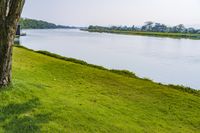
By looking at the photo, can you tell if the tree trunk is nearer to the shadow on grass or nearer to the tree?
the tree

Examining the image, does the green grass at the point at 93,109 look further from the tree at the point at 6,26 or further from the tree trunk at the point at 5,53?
the tree at the point at 6,26

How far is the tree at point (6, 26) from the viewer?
266 inches

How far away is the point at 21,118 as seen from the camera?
5770 mm

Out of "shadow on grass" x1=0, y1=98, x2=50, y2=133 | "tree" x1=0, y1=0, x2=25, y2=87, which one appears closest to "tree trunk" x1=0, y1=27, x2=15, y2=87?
"tree" x1=0, y1=0, x2=25, y2=87

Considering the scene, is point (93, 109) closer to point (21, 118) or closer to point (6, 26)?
point (21, 118)

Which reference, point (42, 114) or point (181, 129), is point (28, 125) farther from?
point (181, 129)

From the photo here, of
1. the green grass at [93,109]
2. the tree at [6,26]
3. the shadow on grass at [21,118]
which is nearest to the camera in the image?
the shadow on grass at [21,118]

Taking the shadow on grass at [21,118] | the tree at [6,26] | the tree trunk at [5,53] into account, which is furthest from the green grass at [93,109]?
the tree at [6,26]

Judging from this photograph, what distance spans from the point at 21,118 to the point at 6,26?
7.20ft

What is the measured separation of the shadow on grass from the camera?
17.8 ft

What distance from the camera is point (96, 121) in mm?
6238

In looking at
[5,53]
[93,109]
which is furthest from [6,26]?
[93,109]

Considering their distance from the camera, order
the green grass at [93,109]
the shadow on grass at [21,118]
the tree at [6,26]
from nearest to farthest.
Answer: the shadow on grass at [21,118] → the green grass at [93,109] → the tree at [6,26]

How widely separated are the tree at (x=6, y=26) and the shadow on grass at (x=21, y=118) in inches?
36.8
